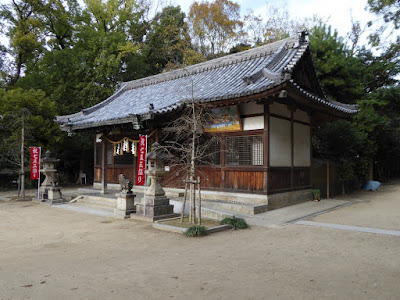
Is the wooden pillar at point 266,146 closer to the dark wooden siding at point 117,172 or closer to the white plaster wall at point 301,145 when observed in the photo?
the white plaster wall at point 301,145

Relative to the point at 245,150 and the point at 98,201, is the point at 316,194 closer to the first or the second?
the point at 245,150

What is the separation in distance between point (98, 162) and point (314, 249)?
14.2 metres

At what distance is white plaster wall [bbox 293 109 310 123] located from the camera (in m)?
12.9

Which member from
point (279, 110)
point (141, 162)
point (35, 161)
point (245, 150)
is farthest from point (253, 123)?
point (35, 161)

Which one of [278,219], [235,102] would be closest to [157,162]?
[235,102]

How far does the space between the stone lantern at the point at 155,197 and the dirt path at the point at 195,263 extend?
2.09 ft

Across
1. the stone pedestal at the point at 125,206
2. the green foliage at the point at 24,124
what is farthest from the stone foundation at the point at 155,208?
the green foliage at the point at 24,124

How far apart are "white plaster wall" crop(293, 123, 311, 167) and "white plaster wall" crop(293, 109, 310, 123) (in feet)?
0.85

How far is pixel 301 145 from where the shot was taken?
13227 mm

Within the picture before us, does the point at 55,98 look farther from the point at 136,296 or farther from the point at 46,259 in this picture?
the point at 136,296

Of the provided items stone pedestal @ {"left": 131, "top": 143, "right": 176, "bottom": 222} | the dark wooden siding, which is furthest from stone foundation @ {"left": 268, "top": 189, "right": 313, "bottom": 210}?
the dark wooden siding

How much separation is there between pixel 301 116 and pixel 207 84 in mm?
4308

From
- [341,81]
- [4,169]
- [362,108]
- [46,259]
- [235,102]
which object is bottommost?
[46,259]

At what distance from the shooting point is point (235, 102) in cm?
1040
